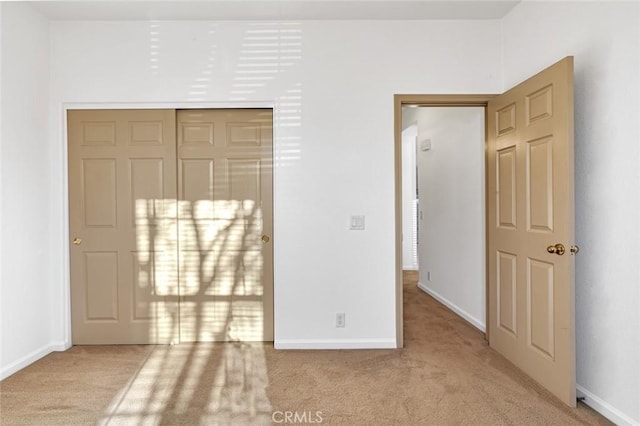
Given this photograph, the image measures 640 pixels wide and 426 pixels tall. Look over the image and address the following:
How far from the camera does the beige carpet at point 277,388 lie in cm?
215

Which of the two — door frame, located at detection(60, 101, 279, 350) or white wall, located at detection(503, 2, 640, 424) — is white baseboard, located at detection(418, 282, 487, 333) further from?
door frame, located at detection(60, 101, 279, 350)

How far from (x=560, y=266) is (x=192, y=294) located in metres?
2.76

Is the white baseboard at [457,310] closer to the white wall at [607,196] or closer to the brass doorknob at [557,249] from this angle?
the white wall at [607,196]

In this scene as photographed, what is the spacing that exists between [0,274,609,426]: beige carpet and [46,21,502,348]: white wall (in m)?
0.36

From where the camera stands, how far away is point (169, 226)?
3.26 m

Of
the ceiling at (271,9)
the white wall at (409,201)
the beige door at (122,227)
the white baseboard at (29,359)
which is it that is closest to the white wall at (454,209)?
the ceiling at (271,9)

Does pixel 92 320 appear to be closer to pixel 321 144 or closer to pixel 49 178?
pixel 49 178

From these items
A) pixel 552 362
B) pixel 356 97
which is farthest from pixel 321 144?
pixel 552 362

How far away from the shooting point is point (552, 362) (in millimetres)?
2361

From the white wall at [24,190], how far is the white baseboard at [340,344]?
1896 millimetres

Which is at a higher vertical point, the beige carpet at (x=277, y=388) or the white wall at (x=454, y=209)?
the white wall at (x=454, y=209)

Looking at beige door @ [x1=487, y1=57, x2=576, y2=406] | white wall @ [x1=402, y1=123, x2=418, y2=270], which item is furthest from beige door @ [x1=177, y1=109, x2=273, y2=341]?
white wall @ [x1=402, y1=123, x2=418, y2=270]

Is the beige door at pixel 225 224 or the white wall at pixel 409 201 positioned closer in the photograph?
the beige door at pixel 225 224

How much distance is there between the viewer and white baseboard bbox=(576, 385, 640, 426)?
6.57 ft
